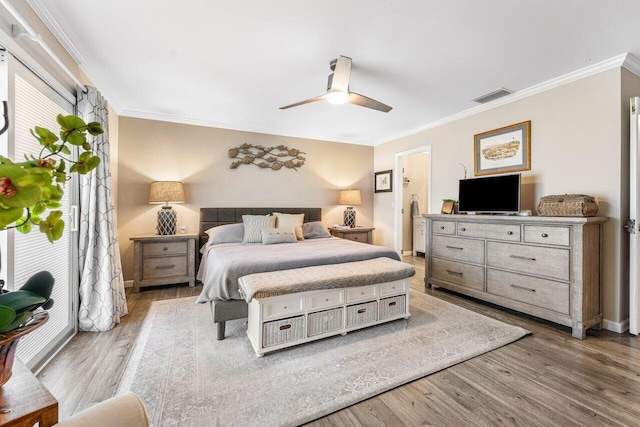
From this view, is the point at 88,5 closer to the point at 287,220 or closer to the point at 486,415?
the point at 287,220

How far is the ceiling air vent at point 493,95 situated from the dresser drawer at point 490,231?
1.52 meters

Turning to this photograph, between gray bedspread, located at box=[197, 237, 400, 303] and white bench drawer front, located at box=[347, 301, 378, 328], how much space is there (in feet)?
1.74

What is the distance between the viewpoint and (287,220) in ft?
13.2

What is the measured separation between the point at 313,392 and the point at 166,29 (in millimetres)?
2764

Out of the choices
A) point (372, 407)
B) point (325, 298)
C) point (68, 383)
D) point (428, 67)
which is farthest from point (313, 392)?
point (428, 67)

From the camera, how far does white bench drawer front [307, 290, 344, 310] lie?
7.56 ft

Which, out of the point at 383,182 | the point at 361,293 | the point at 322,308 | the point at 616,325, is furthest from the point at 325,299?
the point at 383,182

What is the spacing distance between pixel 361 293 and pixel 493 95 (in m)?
2.81

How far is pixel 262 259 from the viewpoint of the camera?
2646 mm

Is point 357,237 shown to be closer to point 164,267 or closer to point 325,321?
point 325,321

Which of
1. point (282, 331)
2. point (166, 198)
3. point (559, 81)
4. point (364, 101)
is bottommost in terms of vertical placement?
point (282, 331)

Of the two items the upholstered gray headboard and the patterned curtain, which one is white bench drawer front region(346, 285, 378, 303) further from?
the upholstered gray headboard

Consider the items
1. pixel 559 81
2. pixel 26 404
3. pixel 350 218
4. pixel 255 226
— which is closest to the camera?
pixel 26 404

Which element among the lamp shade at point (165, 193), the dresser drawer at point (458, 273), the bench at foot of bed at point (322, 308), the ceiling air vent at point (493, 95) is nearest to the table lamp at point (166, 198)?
the lamp shade at point (165, 193)
